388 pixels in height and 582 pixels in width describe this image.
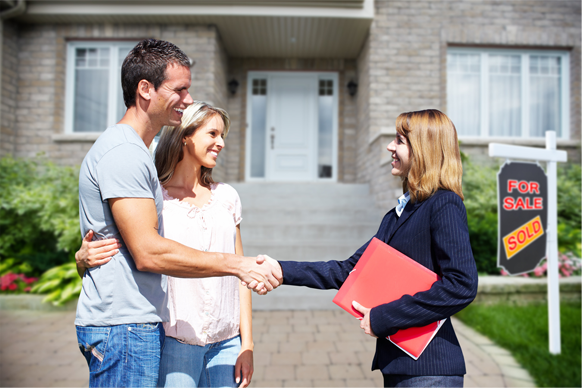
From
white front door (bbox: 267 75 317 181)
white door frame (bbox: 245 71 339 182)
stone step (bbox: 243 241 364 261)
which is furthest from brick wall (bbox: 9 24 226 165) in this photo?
stone step (bbox: 243 241 364 261)

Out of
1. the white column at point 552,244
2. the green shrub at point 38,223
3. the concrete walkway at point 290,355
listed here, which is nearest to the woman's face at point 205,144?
the concrete walkway at point 290,355

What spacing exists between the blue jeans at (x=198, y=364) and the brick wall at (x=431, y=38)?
19.4 feet

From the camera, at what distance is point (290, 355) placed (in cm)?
326

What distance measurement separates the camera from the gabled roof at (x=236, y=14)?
272 inches

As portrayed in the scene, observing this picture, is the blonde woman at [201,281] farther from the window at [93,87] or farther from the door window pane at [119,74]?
the window at [93,87]

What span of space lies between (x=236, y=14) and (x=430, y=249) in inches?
267

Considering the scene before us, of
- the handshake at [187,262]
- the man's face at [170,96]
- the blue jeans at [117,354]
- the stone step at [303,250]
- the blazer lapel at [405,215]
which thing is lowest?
the stone step at [303,250]

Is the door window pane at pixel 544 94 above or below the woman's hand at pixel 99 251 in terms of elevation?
above

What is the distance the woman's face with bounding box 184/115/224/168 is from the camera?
5.59 ft

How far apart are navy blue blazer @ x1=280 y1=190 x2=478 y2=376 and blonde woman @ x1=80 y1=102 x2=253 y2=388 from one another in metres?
0.60

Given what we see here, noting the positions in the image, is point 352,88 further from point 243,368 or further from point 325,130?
point 243,368

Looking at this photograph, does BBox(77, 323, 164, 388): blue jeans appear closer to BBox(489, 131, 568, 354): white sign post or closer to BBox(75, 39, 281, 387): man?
BBox(75, 39, 281, 387): man

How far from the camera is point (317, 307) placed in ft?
15.0

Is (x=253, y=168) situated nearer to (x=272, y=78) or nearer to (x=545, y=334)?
(x=272, y=78)
